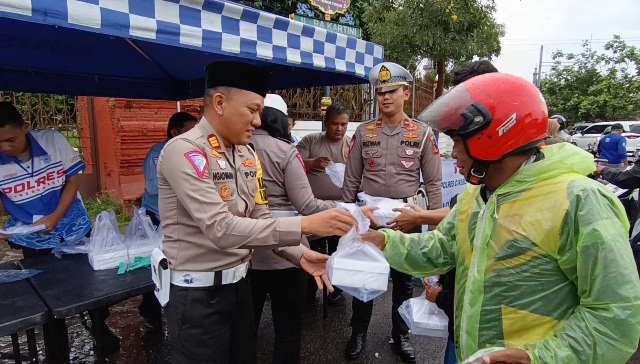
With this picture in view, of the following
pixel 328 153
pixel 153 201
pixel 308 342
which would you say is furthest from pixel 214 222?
pixel 328 153

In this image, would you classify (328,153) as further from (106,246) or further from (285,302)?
(106,246)

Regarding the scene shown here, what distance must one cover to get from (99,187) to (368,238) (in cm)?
645

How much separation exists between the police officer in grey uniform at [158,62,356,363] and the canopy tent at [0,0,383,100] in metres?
0.56

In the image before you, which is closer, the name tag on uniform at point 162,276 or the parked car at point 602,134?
the name tag on uniform at point 162,276

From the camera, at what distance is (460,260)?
144 cm

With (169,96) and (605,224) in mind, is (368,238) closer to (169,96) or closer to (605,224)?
(605,224)

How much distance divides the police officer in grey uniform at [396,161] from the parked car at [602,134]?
15.8 m

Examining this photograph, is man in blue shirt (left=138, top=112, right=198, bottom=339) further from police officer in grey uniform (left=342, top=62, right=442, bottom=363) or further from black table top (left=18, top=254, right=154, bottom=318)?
police officer in grey uniform (left=342, top=62, right=442, bottom=363)

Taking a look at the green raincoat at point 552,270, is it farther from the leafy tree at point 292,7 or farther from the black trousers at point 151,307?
the leafy tree at point 292,7

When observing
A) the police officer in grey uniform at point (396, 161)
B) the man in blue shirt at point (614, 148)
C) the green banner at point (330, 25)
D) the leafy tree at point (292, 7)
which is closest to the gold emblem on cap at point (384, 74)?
the police officer in grey uniform at point (396, 161)

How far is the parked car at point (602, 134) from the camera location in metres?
16.6

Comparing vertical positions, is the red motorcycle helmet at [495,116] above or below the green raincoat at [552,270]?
above

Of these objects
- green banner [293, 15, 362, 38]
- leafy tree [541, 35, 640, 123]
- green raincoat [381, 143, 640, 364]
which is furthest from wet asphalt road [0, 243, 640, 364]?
leafy tree [541, 35, 640, 123]

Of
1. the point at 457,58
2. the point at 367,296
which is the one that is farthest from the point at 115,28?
the point at 457,58
